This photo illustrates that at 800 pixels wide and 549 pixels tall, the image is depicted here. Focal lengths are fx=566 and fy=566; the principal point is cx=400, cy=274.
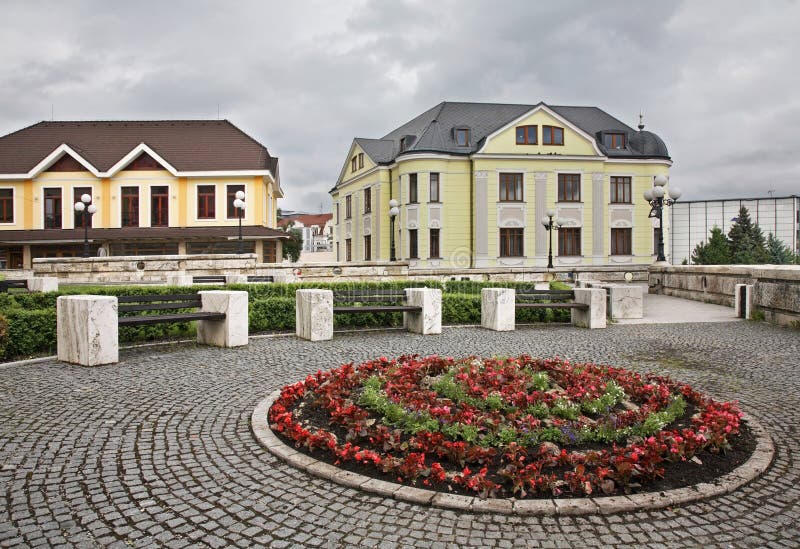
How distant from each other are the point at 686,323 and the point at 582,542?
37.9 feet

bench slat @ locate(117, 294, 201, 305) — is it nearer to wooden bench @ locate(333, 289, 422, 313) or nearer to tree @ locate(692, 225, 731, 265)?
wooden bench @ locate(333, 289, 422, 313)

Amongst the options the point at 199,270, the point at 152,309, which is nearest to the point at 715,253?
the point at 199,270

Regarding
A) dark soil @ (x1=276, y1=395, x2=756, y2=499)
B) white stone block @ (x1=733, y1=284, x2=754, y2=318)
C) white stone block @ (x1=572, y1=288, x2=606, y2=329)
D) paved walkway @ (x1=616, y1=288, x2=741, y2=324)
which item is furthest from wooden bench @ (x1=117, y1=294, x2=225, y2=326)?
white stone block @ (x1=733, y1=284, x2=754, y2=318)

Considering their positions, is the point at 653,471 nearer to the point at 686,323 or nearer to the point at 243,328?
the point at 243,328

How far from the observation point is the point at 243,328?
31.7 feet

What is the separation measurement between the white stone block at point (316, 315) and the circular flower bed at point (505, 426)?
3.84 meters

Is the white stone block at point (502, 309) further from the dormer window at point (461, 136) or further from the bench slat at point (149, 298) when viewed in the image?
the dormer window at point (461, 136)

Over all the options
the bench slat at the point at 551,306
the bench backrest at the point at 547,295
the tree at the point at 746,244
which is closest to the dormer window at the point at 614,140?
the bench backrest at the point at 547,295

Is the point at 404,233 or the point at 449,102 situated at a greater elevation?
the point at 449,102

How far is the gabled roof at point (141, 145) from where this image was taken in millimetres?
34656

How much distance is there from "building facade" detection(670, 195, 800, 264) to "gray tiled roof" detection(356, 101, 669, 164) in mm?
57611

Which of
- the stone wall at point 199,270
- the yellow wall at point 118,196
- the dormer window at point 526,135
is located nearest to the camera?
the stone wall at point 199,270

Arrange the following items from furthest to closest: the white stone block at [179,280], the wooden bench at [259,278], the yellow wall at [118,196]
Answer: the yellow wall at [118,196]
the wooden bench at [259,278]
the white stone block at [179,280]

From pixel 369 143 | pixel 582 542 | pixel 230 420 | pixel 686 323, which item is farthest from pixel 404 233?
pixel 582 542
